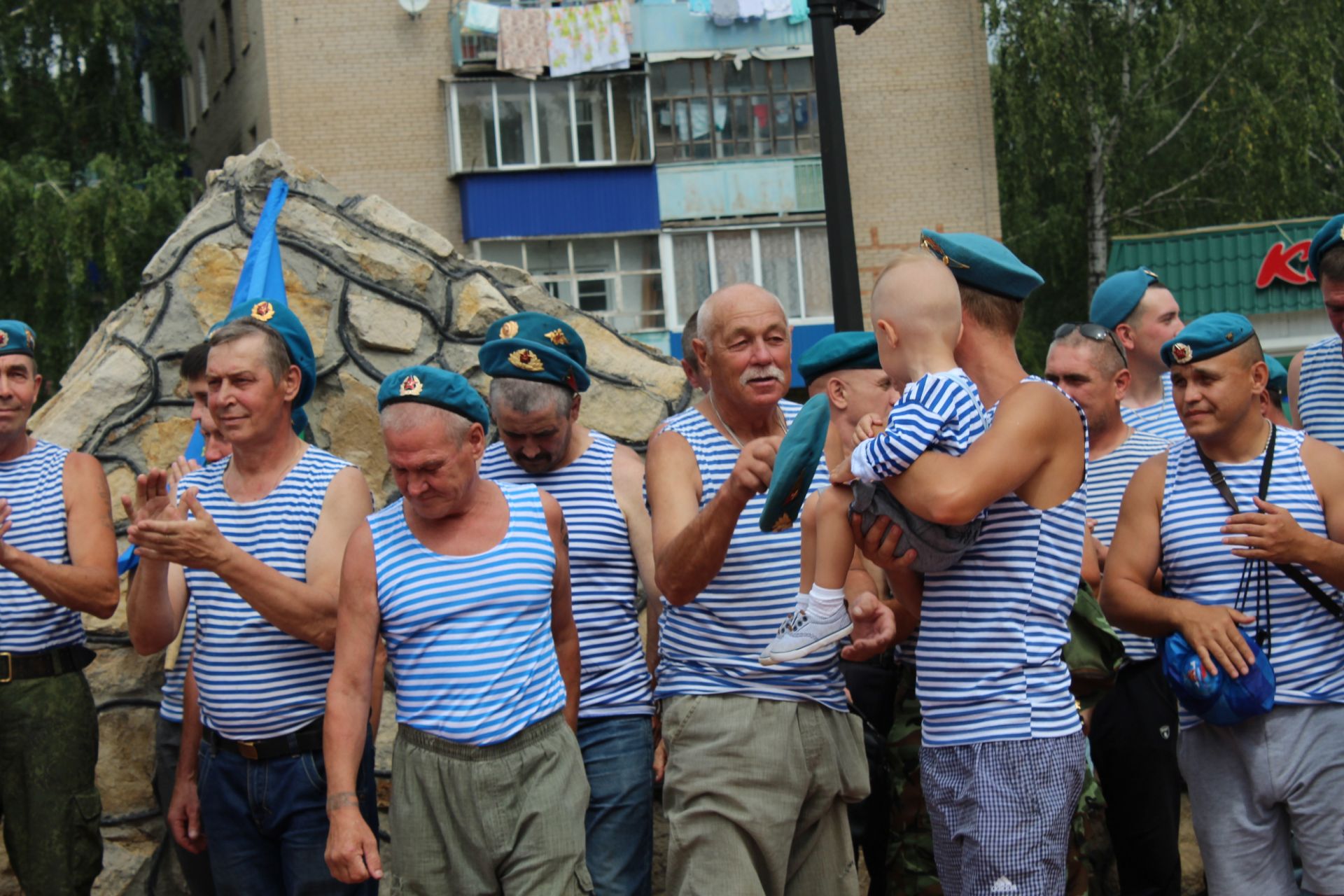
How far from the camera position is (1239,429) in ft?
12.8

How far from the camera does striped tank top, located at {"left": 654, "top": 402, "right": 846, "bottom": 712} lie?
360 centimetres

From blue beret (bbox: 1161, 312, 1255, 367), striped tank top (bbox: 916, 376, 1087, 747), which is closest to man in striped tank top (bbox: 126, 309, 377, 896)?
striped tank top (bbox: 916, 376, 1087, 747)

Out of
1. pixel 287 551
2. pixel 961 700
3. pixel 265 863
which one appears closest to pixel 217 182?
pixel 287 551

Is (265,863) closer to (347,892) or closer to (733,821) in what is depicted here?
(347,892)

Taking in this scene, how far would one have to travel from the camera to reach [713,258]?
24297mm

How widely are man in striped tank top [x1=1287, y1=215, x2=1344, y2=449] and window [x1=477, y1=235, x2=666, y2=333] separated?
1935cm

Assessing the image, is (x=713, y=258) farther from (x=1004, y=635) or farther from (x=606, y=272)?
(x=1004, y=635)

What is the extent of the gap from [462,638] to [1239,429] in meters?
2.13

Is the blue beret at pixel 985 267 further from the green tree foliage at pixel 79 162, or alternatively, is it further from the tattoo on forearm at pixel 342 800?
the green tree foliage at pixel 79 162

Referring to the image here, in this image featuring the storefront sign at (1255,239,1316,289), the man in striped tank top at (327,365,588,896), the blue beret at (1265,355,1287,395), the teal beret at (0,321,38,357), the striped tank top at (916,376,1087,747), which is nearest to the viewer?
the striped tank top at (916,376,1087,747)

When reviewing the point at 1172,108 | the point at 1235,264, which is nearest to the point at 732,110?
the point at 1172,108

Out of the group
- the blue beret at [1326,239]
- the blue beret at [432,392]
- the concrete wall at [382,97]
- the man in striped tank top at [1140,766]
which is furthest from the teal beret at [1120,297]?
the concrete wall at [382,97]

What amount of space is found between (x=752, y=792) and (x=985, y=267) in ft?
4.47

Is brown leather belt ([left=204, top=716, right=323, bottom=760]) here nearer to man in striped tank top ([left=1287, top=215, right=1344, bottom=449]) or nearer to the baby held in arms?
the baby held in arms
